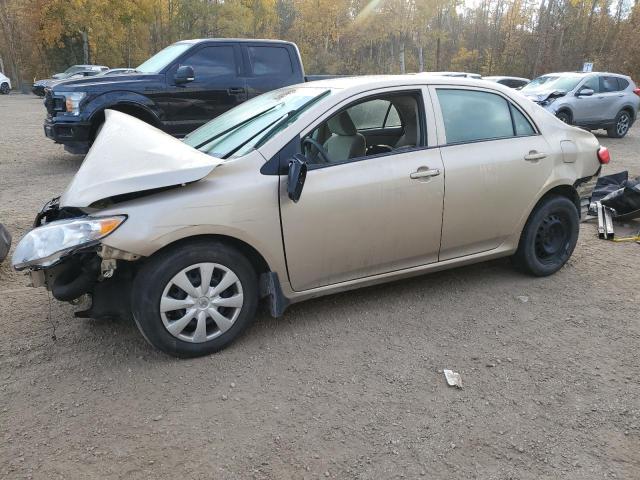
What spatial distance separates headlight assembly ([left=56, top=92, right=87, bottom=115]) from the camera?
820cm

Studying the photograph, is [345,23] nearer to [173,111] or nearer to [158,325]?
[173,111]

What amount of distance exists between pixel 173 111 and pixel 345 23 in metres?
42.4

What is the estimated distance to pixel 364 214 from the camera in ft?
11.7

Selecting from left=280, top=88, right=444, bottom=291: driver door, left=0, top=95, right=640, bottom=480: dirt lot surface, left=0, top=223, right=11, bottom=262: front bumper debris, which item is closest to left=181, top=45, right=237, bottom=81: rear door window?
left=0, top=223, right=11, bottom=262: front bumper debris

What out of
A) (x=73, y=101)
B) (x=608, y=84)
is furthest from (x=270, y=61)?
(x=608, y=84)

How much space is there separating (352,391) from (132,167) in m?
1.84

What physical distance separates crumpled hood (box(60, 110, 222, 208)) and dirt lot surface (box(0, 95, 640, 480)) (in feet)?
3.50

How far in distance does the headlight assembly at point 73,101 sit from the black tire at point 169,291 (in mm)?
6204

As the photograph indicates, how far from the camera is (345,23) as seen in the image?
47.0 metres

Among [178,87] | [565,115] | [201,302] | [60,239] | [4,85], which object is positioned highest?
[4,85]

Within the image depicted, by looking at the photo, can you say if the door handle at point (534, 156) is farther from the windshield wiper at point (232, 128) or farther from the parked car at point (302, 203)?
the windshield wiper at point (232, 128)

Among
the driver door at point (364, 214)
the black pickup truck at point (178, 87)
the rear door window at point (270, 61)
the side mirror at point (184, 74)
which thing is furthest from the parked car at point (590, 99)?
the driver door at point (364, 214)

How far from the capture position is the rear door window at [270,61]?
9.09 meters

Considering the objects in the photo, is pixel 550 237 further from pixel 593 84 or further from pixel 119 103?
pixel 593 84
